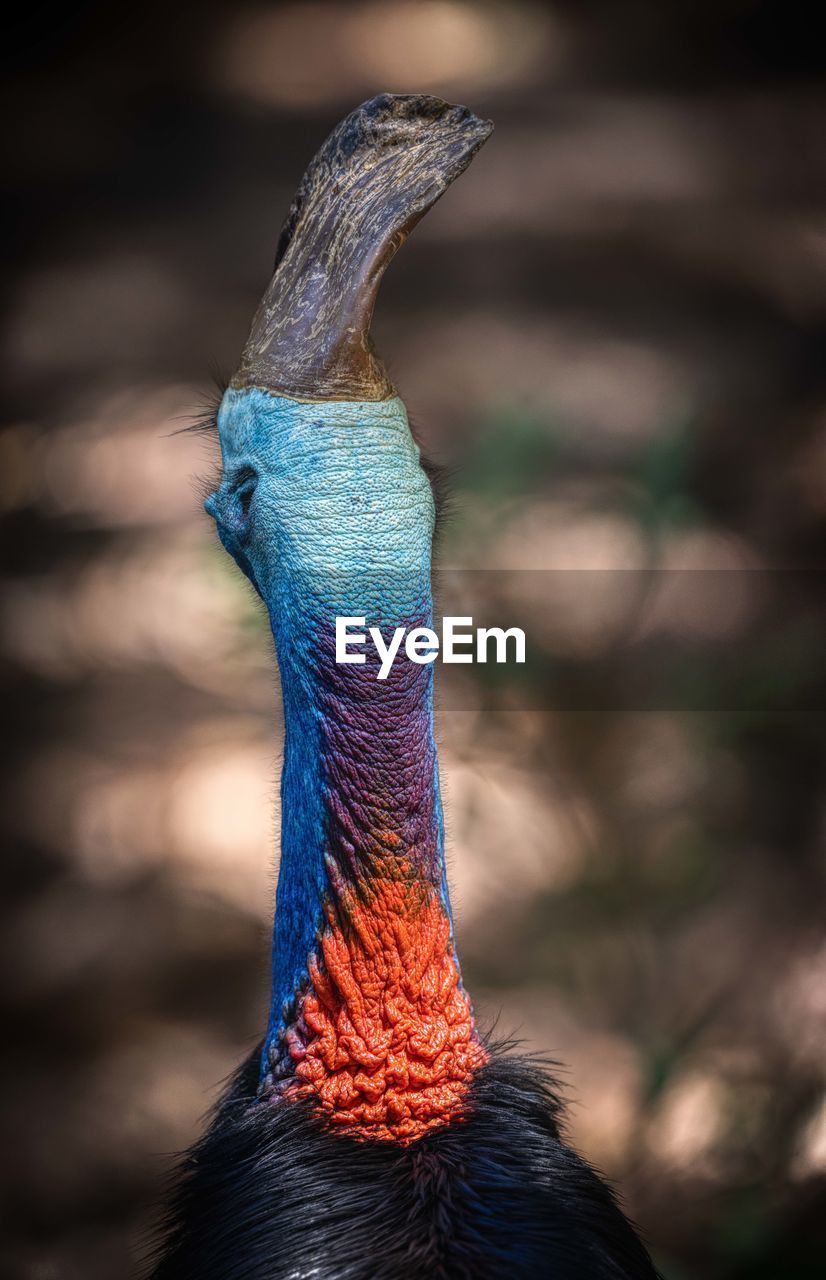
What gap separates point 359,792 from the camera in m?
1.26

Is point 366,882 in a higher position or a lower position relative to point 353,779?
lower

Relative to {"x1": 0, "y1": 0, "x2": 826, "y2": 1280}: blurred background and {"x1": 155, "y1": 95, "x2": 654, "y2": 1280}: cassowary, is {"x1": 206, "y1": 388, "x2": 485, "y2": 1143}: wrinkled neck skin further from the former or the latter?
{"x1": 0, "y1": 0, "x2": 826, "y2": 1280}: blurred background

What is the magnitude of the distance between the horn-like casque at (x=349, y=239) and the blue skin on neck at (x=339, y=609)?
3 cm

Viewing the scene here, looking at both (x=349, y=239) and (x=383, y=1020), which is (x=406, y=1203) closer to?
(x=383, y=1020)

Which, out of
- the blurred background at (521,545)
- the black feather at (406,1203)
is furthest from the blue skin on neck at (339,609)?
the blurred background at (521,545)

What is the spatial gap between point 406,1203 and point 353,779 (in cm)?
39

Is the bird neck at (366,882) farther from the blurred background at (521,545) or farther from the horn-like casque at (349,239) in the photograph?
the blurred background at (521,545)

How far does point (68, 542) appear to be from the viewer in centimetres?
274

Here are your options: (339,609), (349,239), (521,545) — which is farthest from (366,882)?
(521,545)

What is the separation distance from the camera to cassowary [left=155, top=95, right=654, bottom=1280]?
47.6 inches

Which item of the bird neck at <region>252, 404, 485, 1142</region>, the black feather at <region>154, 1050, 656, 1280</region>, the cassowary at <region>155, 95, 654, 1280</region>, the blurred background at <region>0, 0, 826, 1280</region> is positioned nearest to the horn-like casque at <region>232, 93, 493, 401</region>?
the cassowary at <region>155, 95, 654, 1280</region>

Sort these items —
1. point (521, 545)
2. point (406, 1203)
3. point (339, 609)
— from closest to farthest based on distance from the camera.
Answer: point (406, 1203) < point (339, 609) < point (521, 545)

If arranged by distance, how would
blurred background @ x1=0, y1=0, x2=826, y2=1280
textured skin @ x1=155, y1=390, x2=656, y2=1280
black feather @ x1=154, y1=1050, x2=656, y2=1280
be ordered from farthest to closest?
blurred background @ x1=0, y1=0, x2=826, y2=1280, textured skin @ x1=155, y1=390, x2=656, y2=1280, black feather @ x1=154, y1=1050, x2=656, y2=1280

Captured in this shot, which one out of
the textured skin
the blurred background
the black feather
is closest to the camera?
the black feather
